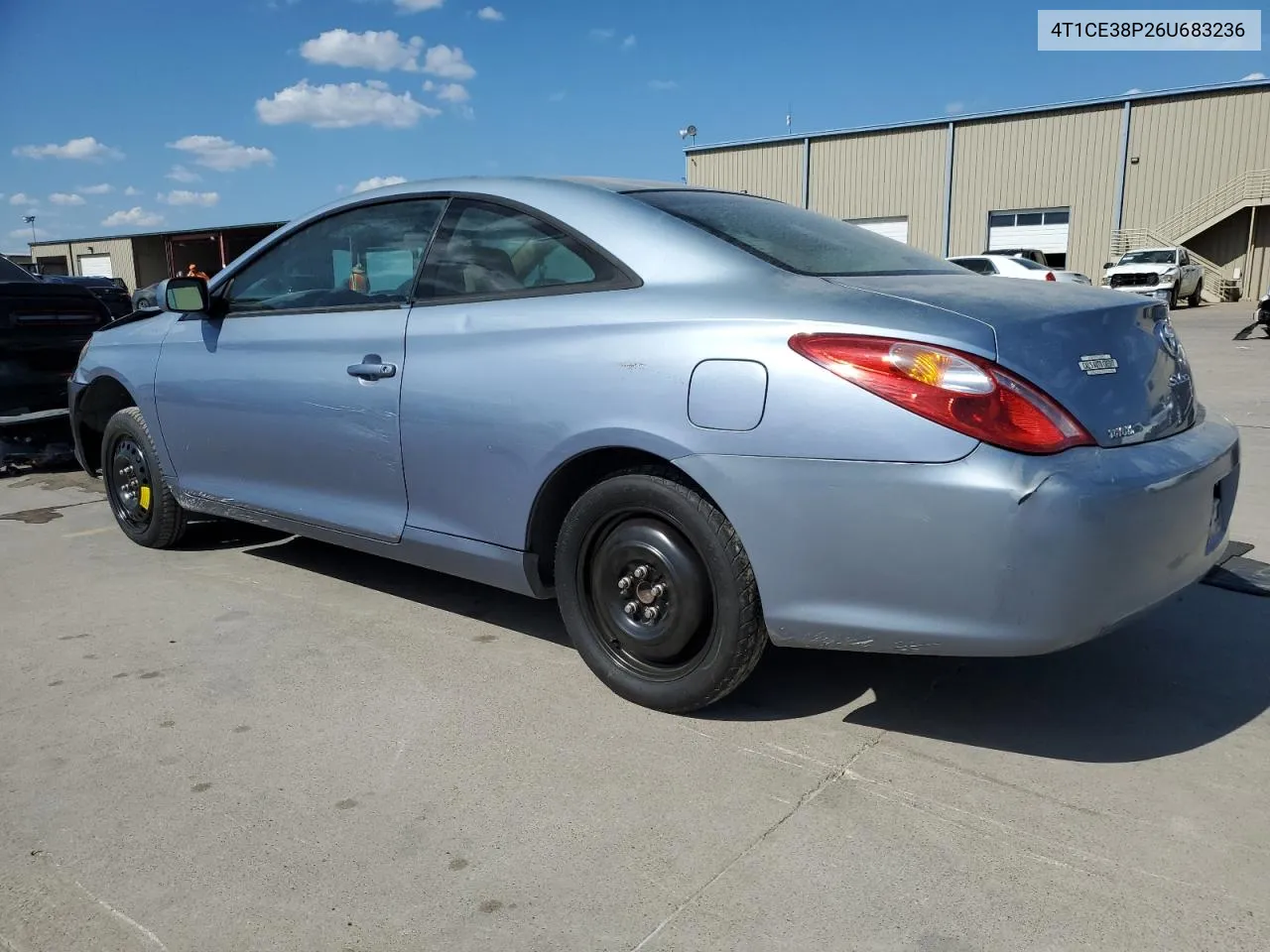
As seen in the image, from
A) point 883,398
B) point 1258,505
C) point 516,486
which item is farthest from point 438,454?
point 1258,505

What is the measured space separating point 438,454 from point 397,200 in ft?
3.43

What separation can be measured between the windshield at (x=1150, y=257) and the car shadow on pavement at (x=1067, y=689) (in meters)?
27.5

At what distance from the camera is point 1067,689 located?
304 cm

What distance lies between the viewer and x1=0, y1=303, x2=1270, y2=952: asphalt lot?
78.8 inches

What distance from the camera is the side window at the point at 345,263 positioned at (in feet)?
11.5

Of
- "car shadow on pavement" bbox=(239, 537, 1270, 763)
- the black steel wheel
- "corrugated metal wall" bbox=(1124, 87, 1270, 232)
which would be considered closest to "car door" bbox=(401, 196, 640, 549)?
"car shadow on pavement" bbox=(239, 537, 1270, 763)

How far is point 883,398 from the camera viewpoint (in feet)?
7.57

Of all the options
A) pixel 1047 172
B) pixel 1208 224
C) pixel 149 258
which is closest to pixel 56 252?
pixel 149 258

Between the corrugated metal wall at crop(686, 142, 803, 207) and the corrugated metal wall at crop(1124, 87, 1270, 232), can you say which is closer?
the corrugated metal wall at crop(1124, 87, 1270, 232)

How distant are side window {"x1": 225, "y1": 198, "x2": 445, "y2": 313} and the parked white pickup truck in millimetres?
26606

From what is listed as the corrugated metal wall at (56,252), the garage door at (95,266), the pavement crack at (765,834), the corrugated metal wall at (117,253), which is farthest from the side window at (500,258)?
the corrugated metal wall at (56,252)

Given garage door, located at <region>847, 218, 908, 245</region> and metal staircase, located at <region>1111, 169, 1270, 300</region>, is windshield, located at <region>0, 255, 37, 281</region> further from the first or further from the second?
garage door, located at <region>847, 218, 908, 245</region>

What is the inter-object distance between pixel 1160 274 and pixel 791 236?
90.4 feet

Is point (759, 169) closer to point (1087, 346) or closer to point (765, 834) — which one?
point (1087, 346)
